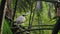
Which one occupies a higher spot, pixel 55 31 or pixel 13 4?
pixel 13 4

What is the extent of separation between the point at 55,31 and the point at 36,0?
1.17 m

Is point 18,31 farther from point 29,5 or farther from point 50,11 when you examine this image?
point 50,11

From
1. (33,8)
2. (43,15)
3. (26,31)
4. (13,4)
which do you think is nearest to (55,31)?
(26,31)

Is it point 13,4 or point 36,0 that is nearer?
point 13,4

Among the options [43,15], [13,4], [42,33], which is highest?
[13,4]

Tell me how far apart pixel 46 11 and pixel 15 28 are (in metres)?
0.86

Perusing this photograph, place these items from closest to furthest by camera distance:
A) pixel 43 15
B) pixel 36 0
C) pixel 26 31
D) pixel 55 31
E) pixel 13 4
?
pixel 55 31 < pixel 26 31 < pixel 13 4 < pixel 36 0 < pixel 43 15

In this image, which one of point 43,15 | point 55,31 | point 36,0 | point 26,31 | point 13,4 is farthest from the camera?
point 43,15

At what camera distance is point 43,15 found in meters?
2.30

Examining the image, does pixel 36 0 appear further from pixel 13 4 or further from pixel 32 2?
pixel 13 4

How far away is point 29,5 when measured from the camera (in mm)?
1992

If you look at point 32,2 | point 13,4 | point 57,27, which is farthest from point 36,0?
point 57,27

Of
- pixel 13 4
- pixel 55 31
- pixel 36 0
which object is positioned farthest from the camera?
pixel 36 0

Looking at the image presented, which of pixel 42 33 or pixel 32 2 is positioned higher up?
pixel 32 2
